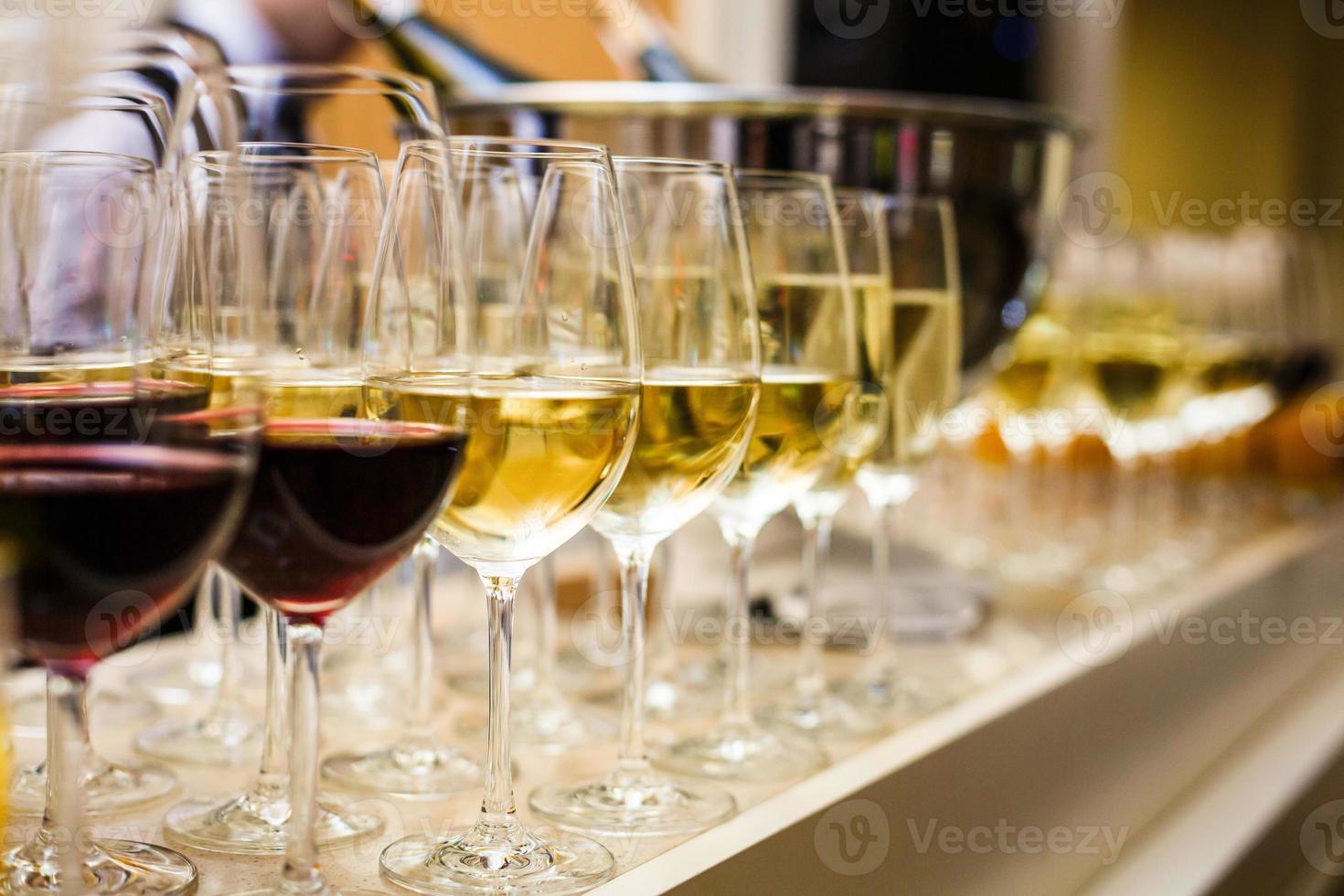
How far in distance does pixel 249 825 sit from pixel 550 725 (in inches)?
9.0

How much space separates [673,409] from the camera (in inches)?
24.6

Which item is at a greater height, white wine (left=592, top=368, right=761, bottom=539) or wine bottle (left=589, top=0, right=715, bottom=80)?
wine bottle (left=589, top=0, right=715, bottom=80)

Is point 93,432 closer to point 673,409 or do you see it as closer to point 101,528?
point 101,528

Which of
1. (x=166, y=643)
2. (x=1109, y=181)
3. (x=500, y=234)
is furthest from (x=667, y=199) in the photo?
(x=1109, y=181)

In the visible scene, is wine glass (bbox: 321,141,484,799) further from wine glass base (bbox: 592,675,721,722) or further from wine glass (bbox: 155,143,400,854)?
wine glass base (bbox: 592,675,721,722)

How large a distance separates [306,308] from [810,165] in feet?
1.66

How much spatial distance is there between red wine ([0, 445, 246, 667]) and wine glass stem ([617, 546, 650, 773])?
252 millimetres

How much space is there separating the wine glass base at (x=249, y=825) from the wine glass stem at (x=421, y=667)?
85 millimetres

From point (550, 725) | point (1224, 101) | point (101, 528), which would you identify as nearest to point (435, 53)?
point (550, 725)

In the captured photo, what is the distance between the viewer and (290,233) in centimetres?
52

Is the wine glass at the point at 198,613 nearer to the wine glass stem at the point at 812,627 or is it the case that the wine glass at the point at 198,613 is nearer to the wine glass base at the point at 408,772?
the wine glass base at the point at 408,772

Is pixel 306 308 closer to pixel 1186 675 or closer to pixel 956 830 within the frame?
pixel 956 830

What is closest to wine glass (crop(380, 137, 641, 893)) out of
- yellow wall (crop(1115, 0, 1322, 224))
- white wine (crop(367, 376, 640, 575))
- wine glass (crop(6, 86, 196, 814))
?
white wine (crop(367, 376, 640, 575))

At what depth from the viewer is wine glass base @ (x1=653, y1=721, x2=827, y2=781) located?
71cm
